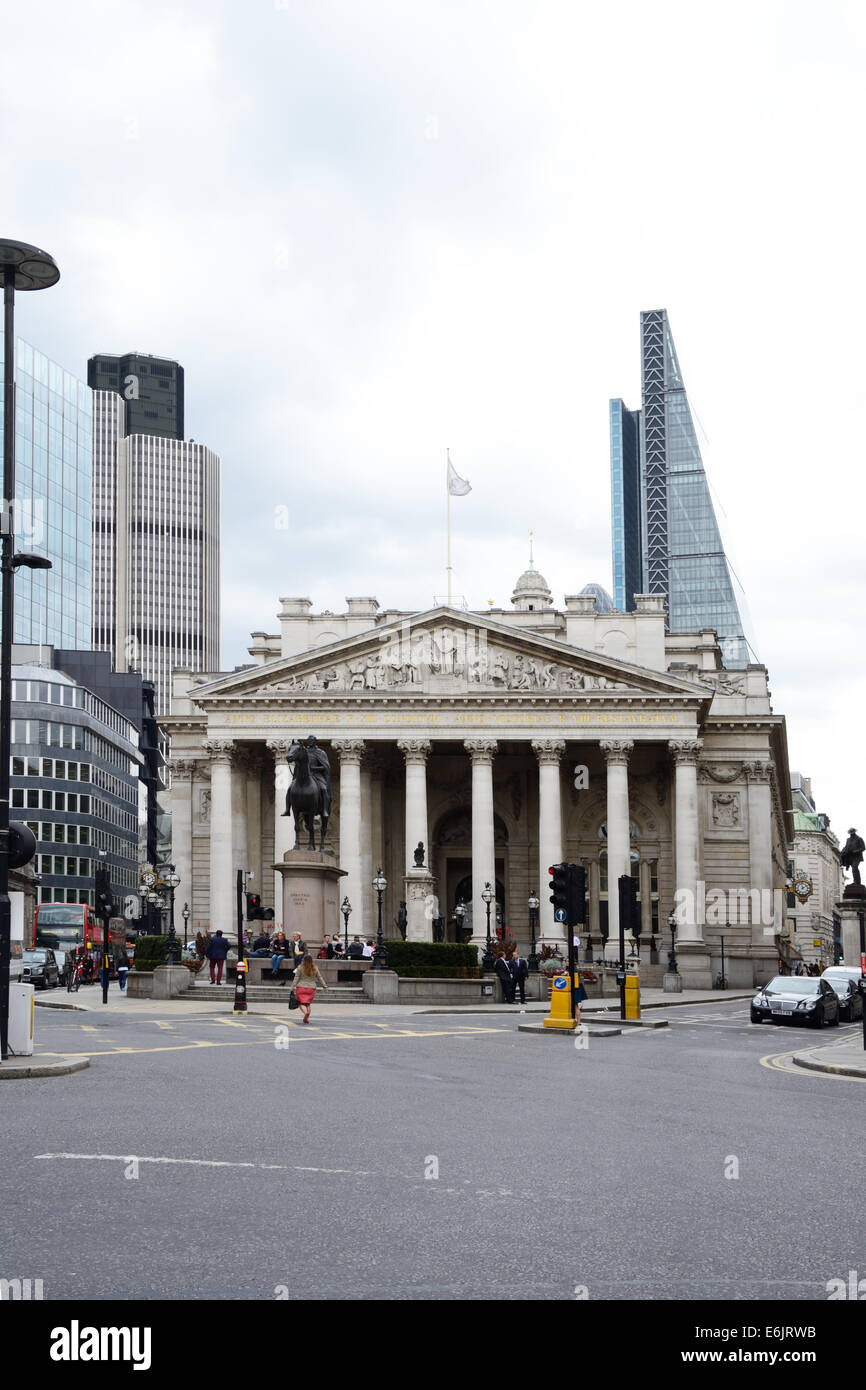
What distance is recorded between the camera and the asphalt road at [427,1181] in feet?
28.8

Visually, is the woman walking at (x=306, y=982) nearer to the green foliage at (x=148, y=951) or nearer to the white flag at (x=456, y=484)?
the green foliage at (x=148, y=951)

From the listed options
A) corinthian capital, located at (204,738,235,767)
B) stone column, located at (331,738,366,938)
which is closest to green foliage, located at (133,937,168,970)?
stone column, located at (331,738,366,938)

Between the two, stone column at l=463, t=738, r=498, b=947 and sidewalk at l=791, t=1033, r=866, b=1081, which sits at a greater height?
stone column at l=463, t=738, r=498, b=947

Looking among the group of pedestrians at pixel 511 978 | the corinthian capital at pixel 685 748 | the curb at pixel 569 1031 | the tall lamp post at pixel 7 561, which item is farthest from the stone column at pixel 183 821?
the tall lamp post at pixel 7 561

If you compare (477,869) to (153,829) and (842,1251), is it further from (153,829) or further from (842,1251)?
(153,829)

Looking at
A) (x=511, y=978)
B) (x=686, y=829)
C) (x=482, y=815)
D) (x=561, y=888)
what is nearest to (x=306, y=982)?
(x=561, y=888)

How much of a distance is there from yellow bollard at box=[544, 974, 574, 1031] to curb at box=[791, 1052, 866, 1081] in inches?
286

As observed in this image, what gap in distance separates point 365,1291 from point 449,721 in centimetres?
7273

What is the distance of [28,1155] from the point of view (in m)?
13.4

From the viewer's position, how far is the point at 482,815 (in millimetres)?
80938

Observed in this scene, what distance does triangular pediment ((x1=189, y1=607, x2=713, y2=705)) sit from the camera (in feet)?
265

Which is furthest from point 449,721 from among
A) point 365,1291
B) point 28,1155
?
point 365,1291

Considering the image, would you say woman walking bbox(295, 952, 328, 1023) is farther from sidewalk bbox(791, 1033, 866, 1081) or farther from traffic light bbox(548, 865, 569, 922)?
sidewalk bbox(791, 1033, 866, 1081)

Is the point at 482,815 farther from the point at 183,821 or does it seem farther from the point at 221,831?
the point at 183,821
